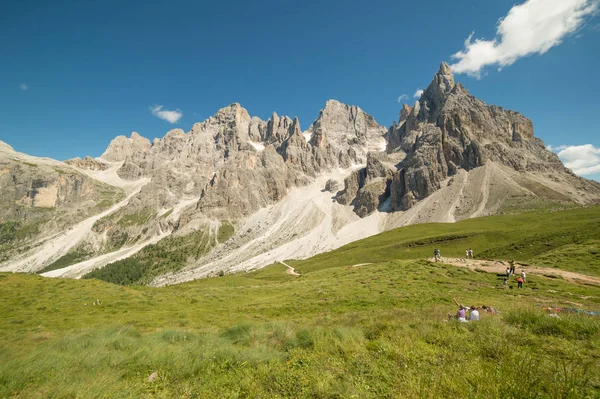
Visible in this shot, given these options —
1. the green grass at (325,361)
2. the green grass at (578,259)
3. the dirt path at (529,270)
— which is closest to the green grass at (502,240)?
the green grass at (578,259)

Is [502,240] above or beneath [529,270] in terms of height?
above

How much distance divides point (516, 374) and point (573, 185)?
832 ft

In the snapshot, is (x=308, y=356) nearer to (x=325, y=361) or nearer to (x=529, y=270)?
(x=325, y=361)

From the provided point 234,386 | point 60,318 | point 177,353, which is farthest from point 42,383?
point 60,318

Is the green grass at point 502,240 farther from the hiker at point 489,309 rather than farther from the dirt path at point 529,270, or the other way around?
the hiker at point 489,309

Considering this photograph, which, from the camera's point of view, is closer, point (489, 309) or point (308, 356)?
point (308, 356)

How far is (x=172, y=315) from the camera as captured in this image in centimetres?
2312

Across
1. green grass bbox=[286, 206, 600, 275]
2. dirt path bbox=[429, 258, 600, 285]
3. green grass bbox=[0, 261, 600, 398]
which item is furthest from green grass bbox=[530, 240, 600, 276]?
green grass bbox=[0, 261, 600, 398]

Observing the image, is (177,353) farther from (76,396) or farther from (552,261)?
(552,261)

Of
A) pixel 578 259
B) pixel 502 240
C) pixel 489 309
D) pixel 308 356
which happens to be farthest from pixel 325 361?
pixel 502 240

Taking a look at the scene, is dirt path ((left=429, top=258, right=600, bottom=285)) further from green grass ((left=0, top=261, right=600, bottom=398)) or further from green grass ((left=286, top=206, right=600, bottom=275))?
green grass ((left=0, top=261, right=600, bottom=398))

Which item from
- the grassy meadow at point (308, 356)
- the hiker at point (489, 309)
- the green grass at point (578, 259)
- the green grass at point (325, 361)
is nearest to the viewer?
the green grass at point (325, 361)

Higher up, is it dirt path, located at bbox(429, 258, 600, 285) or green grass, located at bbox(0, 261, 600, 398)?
green grass, located at bbox(0, 261, 600, 398)

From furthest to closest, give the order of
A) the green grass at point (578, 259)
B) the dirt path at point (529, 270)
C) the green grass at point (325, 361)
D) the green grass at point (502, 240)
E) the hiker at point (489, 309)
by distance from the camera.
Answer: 1. the green grass at point (502, 240)
2. the green grass at point (578, 259)
3. the dirt path at point (529, 270)
4. the hiker at point (489, 309)
5. the green grass at point (325, 361)
